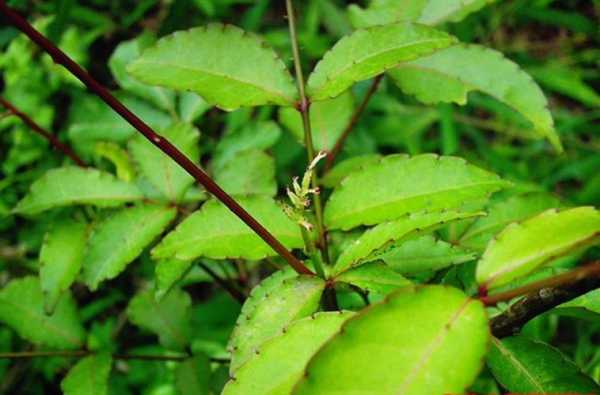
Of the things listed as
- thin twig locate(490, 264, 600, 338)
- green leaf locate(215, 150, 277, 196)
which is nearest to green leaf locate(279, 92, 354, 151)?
green leaf locate(215, 150, 277, 196)

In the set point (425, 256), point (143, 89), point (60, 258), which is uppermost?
point (143, 89)

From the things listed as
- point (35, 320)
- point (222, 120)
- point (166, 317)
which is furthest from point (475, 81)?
point (222, 120)

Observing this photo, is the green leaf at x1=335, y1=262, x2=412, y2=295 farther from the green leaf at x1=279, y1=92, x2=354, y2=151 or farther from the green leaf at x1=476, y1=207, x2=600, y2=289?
the green leaf at x1=279, y1=92, x2=354, y2=151

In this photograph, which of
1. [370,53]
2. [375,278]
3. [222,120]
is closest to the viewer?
[375,278]

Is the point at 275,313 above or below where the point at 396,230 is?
below

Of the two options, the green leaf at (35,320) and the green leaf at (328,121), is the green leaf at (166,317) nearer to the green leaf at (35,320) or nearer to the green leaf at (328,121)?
the green leaf at (35,320)

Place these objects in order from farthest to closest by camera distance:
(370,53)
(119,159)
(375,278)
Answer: (119,159), (370,53), (375,278)

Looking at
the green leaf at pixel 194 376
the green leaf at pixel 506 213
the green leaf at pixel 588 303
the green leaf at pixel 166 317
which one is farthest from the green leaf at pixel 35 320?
the green leaf at pixel 588 303

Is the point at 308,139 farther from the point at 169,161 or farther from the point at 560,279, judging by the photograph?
the point at 560,279
